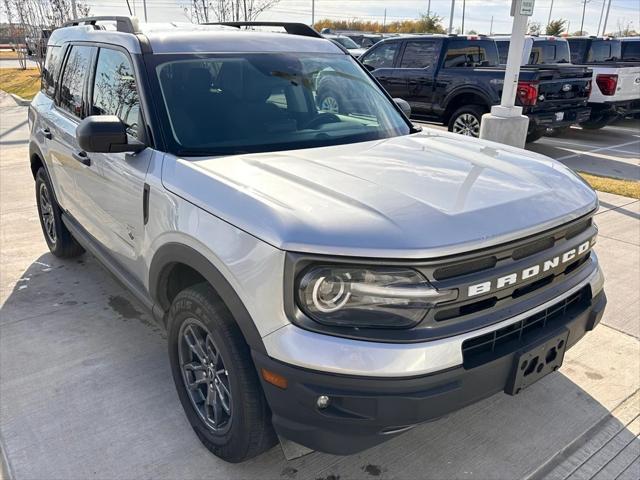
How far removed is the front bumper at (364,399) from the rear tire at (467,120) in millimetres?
7793

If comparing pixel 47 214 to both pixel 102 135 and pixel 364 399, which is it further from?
pixel 364 399

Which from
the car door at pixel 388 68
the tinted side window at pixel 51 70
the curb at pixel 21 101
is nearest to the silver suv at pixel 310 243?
the tinted side window at pixel 51 70

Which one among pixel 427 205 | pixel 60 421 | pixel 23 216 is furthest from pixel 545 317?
pixel 23 216

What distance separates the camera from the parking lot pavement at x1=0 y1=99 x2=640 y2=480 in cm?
253

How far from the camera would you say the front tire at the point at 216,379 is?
2.19 meters

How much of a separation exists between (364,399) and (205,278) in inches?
33.5

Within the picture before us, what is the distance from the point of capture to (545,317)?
2.32 metres

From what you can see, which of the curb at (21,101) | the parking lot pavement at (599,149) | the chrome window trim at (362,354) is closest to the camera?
the chrome window trim at (362,354)

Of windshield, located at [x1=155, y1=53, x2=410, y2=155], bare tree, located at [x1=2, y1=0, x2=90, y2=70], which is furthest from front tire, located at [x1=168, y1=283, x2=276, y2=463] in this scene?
bare tree, located at [x1=2, y1=0, x2=90, y2=70]

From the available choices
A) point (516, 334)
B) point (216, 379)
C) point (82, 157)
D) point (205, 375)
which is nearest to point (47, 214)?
point (82, 157)

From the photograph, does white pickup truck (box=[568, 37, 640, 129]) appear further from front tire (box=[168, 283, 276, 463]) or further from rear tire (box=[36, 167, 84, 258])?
front tire (box=[168, 283, 276, 463])

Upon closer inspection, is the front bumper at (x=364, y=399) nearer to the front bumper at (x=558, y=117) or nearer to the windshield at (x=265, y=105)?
the windshield at (x=265, y=105)

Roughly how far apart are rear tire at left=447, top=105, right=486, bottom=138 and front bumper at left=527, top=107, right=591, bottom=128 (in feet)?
2.68

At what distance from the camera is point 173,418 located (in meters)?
2.85
